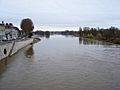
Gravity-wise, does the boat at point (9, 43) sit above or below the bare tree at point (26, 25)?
below

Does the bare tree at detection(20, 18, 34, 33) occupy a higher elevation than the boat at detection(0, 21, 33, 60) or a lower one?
higher

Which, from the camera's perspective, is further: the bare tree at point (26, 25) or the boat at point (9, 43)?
the bare tree at point (26, 25)

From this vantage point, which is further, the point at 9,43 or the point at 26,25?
the point at 26,25

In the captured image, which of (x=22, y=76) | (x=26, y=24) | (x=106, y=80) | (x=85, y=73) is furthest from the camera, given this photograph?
(x=26, y=24)

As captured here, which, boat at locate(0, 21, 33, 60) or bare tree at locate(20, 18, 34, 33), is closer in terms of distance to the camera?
boat at locate(0, 21, 33, 60)

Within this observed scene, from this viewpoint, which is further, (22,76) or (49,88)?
(22,76)

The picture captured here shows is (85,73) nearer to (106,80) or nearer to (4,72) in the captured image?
(106,80)

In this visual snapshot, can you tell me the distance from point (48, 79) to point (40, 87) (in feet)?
8.20

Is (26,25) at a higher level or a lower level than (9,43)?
higher

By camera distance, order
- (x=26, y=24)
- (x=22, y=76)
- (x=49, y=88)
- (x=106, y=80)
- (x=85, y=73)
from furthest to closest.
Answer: (x=26, y=24) → (x=85, y=73) → (x=22, y=76) → (x=106, y=80) → (x=49, y=88)

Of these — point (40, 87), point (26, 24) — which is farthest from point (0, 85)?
point (26, 24)

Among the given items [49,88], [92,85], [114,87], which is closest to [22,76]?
[49,88]

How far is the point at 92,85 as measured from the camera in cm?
1630

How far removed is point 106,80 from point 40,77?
5.03m
